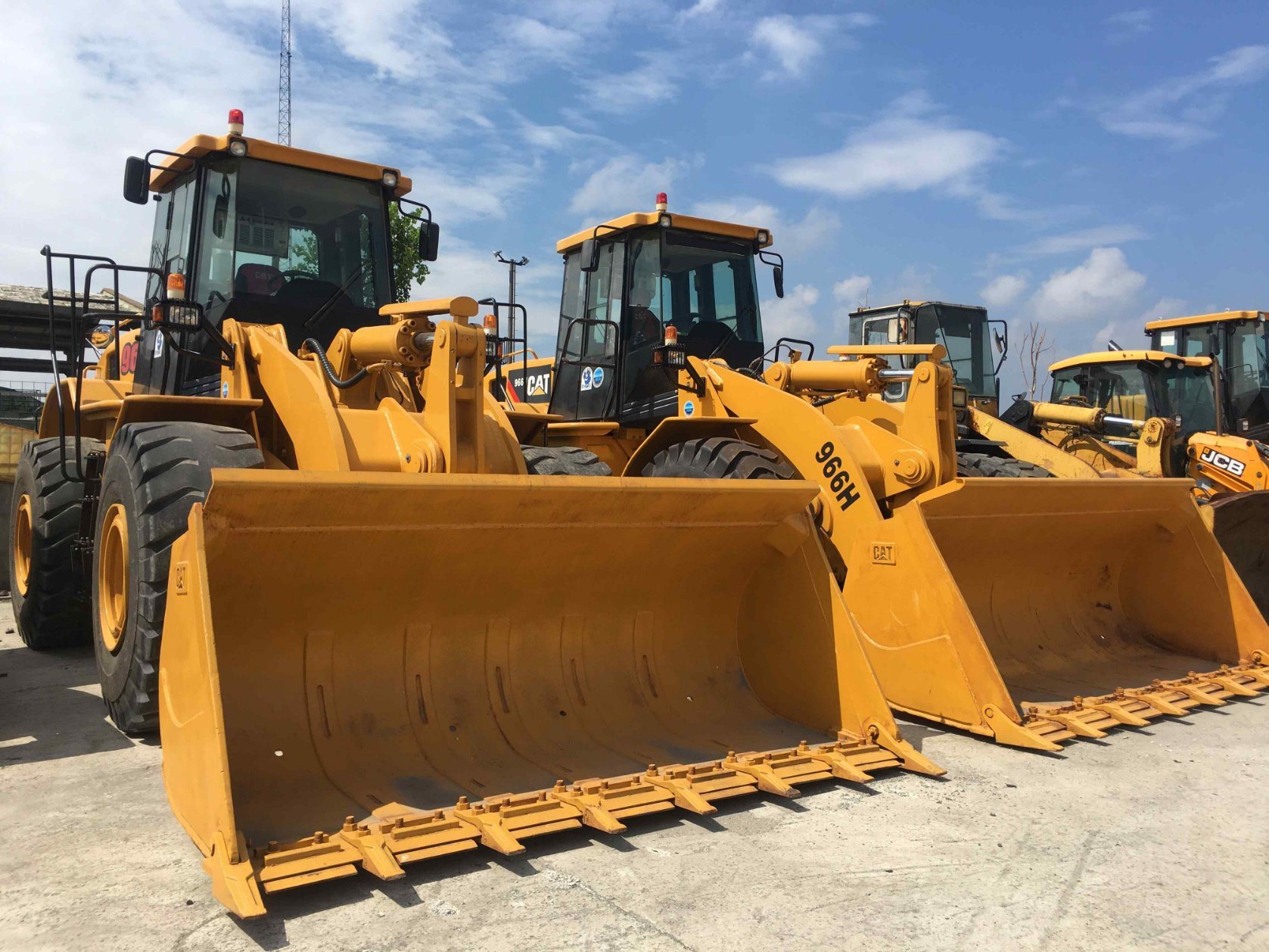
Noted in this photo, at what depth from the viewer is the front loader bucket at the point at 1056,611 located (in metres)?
4.96

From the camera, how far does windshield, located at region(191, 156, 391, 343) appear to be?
6121 mm

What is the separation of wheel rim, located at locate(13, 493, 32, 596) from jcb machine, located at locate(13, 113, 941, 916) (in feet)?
2.51

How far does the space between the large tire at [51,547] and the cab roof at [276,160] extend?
5.71 ft

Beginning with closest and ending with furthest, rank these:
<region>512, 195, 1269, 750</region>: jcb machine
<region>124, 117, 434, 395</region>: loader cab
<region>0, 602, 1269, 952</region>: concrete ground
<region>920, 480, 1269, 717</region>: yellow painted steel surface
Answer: <region>0, 602, 1269, 952</region>: concrete ground < <region>512, 195, 1269, 750</region>: jcb machine < <region>920, 480, 1269, 717</region>: yellow painted steel surface < <region>124, 117, 434, 395</region>: loader cab

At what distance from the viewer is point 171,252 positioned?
6.43 metres

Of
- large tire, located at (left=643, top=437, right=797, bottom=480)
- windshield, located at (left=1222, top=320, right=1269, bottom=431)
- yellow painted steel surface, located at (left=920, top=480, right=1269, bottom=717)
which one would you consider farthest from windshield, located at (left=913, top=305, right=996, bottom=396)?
large tire, located at (left=643, top=437, right=797, bottom=480)

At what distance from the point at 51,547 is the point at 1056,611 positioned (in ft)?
20.0

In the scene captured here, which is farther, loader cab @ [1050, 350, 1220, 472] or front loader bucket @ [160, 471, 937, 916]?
loader cab @ [1050, 350, 1220, 472]

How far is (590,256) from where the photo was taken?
736 centimetres

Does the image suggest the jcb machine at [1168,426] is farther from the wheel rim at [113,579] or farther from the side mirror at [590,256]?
the wheel rim at [113,579]

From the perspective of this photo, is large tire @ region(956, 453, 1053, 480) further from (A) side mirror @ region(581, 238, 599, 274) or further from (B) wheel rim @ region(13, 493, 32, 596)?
(B) wheel rim @ region(13, 493, 32, 596)

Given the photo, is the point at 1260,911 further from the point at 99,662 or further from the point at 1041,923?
the point at 99,662

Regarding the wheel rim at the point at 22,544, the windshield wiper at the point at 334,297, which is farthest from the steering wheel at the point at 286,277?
the wheel rim at the point at 22,544

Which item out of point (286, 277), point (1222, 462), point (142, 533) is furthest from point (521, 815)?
point (1222, 462)
